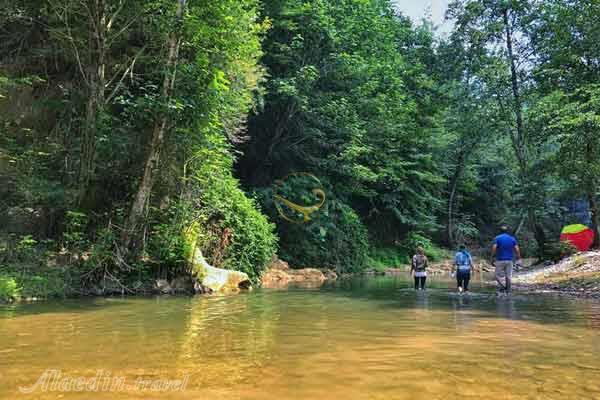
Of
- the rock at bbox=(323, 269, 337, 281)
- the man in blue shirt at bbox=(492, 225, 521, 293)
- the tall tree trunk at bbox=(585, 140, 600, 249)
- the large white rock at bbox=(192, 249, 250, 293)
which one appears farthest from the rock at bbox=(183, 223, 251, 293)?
the tall tree trunk at bbox=(585, 140, 600, 249)

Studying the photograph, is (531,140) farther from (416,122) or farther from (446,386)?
(446,386)

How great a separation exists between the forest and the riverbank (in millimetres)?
4702

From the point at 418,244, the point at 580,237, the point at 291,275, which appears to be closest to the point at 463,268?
the point at 291,275

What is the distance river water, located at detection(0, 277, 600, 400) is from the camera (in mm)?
4082

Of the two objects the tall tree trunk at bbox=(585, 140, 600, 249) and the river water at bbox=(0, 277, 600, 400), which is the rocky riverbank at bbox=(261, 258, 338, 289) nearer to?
the river water at bbox=(0, 277, 600, 400)

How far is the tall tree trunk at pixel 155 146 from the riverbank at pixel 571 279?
11.8 meters

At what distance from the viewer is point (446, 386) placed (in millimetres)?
4176

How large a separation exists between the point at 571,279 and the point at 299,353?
13.3 meters

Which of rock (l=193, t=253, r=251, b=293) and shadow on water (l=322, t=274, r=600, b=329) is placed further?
rock (l=193, t=253, r=251, b=293)

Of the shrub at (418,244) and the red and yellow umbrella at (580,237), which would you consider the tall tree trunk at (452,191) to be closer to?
the shrub at (418,244)

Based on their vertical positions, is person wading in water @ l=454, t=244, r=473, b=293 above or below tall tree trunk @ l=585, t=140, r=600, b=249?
below

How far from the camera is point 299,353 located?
18.0 feet

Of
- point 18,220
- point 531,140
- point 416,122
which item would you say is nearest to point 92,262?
point 18,220

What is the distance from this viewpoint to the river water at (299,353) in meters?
4.08
